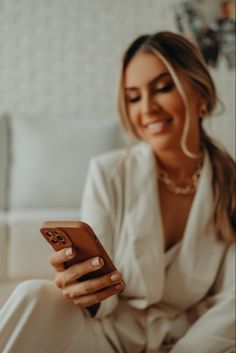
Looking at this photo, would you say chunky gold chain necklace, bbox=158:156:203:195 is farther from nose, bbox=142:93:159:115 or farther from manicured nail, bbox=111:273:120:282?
manicured nail, bbox=111:273:120:282

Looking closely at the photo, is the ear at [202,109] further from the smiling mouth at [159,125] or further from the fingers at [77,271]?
the fingers at [77,271]

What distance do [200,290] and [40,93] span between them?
4.31 ft

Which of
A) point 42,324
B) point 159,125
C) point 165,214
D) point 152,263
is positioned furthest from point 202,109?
point 42,324

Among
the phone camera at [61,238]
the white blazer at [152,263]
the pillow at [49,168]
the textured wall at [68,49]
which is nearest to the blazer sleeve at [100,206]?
the white blazer at [152,263]

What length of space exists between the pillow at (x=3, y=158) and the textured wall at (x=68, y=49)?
165 millimetres

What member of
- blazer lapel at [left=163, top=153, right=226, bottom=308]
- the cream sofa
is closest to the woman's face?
blazer lapel at [left=163, top=153, right=226, bottom=308]

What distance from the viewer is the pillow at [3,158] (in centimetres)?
170

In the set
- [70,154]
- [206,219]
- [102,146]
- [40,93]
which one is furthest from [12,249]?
[40,93]

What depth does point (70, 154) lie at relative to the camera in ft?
5.62

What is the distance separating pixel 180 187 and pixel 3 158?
928 millimetres

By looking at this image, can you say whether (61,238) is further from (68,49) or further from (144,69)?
(68,49)

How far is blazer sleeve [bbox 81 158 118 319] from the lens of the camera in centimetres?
88

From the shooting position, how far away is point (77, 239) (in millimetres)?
637

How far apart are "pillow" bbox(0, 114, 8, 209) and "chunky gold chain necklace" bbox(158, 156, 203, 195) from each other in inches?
32.8
